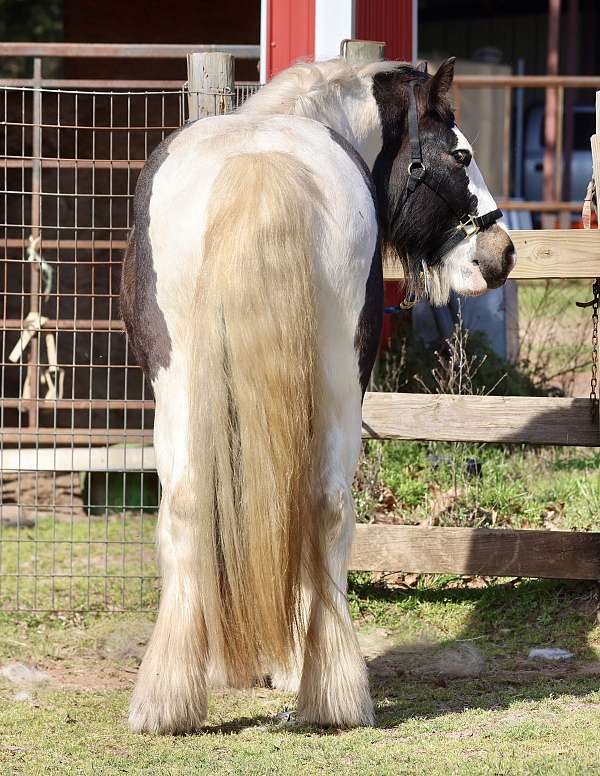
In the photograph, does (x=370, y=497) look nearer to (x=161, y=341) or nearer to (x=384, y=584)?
(x=384, y=584)

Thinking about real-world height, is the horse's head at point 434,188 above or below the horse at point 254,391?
above

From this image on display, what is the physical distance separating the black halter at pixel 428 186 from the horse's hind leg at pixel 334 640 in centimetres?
101

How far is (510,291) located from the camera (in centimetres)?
830

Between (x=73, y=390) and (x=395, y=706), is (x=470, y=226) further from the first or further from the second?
(x=73, y=390)

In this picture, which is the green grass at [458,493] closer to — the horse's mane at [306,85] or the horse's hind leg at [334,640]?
the horse's hind leg at [334,640]

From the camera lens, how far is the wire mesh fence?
5.62 metres

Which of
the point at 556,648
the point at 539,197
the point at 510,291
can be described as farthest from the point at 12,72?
the point at 556,648

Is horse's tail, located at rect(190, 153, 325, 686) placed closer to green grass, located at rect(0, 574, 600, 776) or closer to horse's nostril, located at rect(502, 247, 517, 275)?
green grass, located at rect(0, 574, 600, 776)

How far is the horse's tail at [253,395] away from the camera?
328cm

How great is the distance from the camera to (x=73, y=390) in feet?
19.0

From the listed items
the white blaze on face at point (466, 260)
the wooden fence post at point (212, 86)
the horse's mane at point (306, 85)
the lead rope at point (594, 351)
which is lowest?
the lead rope at point (594, 351)

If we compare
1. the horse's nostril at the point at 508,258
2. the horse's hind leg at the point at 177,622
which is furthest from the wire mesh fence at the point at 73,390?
the horse's hind leg at the point at 177,622

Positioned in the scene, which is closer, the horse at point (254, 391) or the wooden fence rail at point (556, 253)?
the horse at point (254, 391)

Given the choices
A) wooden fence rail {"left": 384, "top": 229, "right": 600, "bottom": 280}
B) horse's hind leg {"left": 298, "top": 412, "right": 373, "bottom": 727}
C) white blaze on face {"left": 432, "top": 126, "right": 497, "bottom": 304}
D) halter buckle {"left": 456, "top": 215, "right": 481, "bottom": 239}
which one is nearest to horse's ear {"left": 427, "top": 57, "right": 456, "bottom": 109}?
white blaze on face {"left": 432, "top": 126, "right": 497, "bottom": 304}
